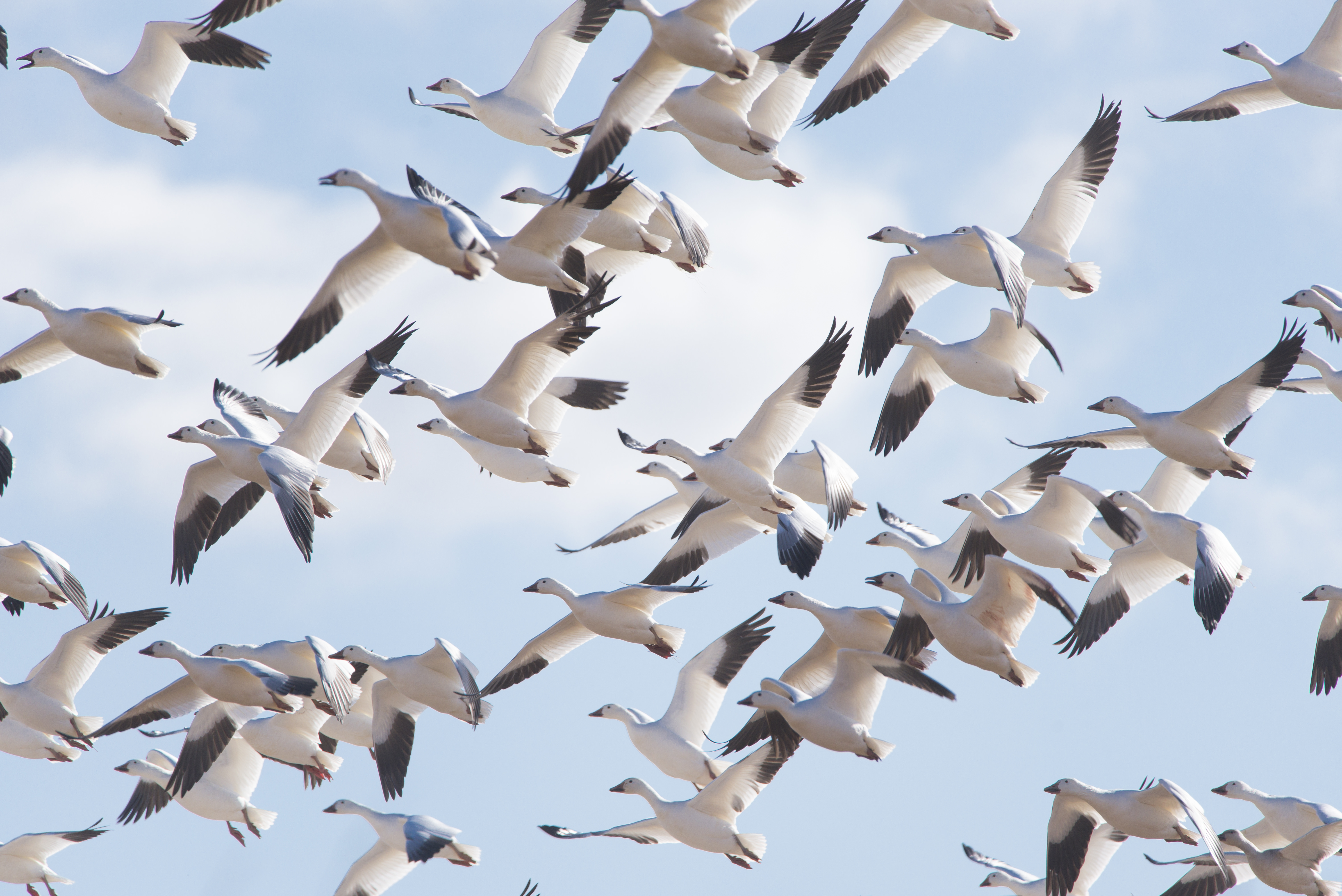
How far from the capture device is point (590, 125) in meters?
13.7

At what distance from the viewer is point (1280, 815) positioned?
12406mm

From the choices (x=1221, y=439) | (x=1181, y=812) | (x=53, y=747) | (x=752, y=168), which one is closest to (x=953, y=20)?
(x=752, y=168)

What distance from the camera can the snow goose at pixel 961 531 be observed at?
14.0 metres

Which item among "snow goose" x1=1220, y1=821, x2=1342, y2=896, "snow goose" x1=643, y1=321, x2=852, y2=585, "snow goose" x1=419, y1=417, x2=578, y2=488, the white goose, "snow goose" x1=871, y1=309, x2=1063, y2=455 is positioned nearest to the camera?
the white goose

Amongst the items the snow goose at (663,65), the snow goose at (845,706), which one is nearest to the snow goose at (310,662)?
the snow goose at (845,706)

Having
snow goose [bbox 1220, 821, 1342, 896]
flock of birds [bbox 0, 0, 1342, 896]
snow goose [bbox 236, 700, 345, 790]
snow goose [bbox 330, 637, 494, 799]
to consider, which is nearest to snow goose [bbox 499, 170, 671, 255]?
flock of birds [bbox 0, 0, 1342, 896]

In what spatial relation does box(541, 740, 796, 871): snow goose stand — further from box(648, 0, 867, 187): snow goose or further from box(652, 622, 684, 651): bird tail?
box(648, 0, 867, 187): snow goose

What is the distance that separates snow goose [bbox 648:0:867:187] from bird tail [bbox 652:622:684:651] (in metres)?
3.84

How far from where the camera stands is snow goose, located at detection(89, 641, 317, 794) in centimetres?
1275

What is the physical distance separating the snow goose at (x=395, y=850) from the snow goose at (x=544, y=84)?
6119 millimetres

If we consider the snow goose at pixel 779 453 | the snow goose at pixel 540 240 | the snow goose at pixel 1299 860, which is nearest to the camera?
the snow goose at pixel 540 240

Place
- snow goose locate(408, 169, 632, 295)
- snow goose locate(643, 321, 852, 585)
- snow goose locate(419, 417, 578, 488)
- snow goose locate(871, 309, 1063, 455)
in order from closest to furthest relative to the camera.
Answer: snow goose locate(408, 169, 632, 295)
snow goose locate(643, 321, 852, 585)
snow goose locate(871, 309, 1063, 455)
snow goose locate(419, 417, 578, 488)

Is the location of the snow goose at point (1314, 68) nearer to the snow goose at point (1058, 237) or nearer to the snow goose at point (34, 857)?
the snow goose at point (1058, 237)

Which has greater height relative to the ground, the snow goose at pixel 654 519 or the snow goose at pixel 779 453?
the snow goose at pixel 779 453
